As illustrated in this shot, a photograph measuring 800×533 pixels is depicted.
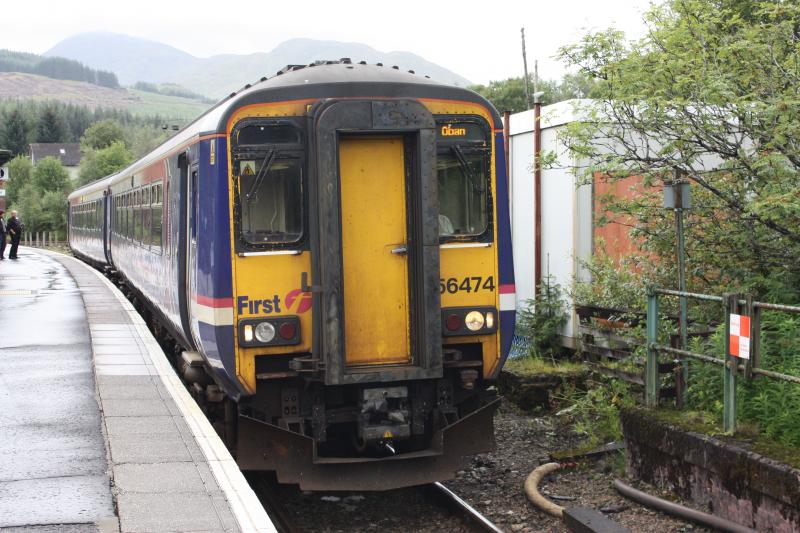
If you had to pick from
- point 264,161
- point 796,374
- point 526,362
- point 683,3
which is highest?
point 683,3

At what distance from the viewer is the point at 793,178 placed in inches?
318

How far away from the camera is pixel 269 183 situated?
759 centimetres

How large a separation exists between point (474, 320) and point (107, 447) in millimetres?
2972

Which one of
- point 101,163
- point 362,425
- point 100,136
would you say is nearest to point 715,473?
point 362,425

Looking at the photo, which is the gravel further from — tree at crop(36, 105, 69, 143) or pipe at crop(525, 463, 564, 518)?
tree at crop(36, 105, 69, 143)

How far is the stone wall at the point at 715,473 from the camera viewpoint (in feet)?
21.6

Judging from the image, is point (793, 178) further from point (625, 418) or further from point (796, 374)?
point (625, 418)

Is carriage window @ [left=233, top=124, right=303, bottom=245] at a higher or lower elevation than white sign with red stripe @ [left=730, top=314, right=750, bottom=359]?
higher


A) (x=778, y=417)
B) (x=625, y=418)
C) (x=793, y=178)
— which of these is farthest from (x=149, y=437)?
(x=793, y=178)

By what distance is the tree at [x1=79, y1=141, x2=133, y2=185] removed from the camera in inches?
3777

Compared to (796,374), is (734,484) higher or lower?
lower

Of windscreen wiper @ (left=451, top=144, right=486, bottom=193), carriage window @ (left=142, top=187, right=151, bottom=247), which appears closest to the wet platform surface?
carriage window @ (left=142, top=187, right=151, bottom=247)

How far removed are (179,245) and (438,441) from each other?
323cm

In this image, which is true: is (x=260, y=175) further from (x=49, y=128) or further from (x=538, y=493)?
(x=49, y=128)
